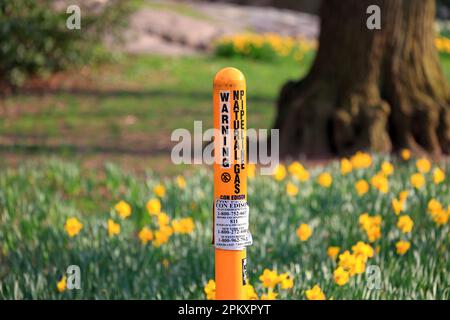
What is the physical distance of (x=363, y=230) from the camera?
15.8 feet

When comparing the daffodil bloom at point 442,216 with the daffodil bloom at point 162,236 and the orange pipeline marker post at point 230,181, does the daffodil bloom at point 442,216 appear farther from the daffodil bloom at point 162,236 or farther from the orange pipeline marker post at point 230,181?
the orange pipeline marker post at point 230,181

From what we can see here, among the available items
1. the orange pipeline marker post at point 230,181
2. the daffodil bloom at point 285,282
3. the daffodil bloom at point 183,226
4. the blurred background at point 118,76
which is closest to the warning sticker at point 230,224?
the orange pipeline marker post at point 230,181

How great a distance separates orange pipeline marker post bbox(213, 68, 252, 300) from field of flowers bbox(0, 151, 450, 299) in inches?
26.0

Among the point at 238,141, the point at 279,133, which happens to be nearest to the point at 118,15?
the point at 279,133

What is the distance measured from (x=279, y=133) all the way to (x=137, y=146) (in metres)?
1.48

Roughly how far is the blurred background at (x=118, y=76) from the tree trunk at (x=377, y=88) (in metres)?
1.31

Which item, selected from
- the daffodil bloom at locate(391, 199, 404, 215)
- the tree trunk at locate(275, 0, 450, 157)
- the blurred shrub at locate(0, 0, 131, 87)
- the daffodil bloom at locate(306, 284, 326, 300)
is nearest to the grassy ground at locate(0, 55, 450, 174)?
the blurred shrub at locate(0, 0, 131, 87)

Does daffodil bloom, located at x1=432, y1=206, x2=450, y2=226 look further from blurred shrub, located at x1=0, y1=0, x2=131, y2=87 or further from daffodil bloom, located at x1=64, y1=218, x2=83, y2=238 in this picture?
blurred shrub, located at x1=0, y1=0, x2=131, y2=87

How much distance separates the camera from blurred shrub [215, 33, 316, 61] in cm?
1372

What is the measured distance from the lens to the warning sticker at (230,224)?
2836mm

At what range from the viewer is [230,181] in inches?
111

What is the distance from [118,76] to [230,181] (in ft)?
29.4

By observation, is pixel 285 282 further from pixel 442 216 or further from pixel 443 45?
pixel 443 45
